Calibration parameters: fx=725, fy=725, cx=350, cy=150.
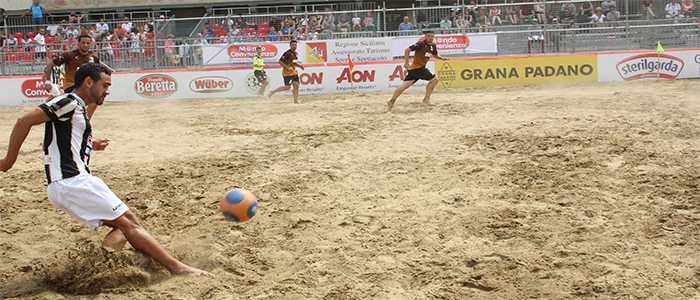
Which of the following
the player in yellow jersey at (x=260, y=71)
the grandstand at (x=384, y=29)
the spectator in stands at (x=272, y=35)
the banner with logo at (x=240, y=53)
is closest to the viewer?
the player in yellow jersey at (x=260, y=71)

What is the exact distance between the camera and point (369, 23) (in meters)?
23.6

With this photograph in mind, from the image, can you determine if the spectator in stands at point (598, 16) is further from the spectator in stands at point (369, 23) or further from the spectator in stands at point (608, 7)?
the spectator in stands at point (369, 23)

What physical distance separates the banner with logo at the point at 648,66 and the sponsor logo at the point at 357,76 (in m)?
5.97

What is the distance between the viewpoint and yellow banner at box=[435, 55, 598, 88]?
19.0 m

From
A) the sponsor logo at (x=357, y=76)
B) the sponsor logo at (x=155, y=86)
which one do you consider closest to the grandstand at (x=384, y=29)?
the sponsor logo at (x=155, y=86)

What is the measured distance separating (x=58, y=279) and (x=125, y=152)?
4.80 meters

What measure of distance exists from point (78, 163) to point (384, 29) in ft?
63.8

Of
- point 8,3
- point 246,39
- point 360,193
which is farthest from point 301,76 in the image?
point 8,3

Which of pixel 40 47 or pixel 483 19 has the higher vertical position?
pixel 483 19

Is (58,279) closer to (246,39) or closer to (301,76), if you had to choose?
(301,76)

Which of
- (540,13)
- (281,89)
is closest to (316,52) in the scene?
(281,89)

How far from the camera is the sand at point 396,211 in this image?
205 inches

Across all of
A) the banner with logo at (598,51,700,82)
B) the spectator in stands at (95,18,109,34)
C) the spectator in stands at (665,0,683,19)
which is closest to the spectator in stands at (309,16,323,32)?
the spectator in stands at (95,18,109,34)

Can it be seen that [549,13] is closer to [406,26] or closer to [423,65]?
[406,26]
